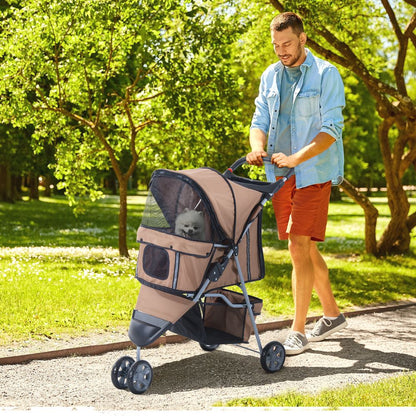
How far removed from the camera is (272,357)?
16.0 feet

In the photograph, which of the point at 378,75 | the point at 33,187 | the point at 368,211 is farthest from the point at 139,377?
the point at 33,187

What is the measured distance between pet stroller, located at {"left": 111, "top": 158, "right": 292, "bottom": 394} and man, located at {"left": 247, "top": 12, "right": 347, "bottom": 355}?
0.50 meters

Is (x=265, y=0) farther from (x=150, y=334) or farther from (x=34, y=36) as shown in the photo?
(x=150, y=334)

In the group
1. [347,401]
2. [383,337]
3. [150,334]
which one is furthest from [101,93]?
[347,401]

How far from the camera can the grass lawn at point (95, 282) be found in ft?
21.4

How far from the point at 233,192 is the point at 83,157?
825cm

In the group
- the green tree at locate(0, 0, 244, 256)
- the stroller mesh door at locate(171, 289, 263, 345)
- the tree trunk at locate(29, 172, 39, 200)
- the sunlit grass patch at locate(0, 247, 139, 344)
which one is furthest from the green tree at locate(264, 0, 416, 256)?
the tree trunk at locate(29, 172, 39, 200)

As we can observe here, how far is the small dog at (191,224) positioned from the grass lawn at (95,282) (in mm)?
2012

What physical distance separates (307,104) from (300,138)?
26cm

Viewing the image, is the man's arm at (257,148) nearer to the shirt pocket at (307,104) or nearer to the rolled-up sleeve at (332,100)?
the shirt pocket at (307,104)

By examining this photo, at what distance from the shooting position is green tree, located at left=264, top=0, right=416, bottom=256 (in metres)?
10.1

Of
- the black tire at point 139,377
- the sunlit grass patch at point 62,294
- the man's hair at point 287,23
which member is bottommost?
the sunlit grass patch at point 62,294

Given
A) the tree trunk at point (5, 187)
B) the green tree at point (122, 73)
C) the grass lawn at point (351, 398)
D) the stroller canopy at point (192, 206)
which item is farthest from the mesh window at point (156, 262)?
the tree trunk at point (5, 187)

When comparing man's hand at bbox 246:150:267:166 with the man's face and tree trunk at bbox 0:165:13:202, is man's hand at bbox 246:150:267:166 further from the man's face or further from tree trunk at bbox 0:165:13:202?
tree trunk at bbox 0:165:13:202
